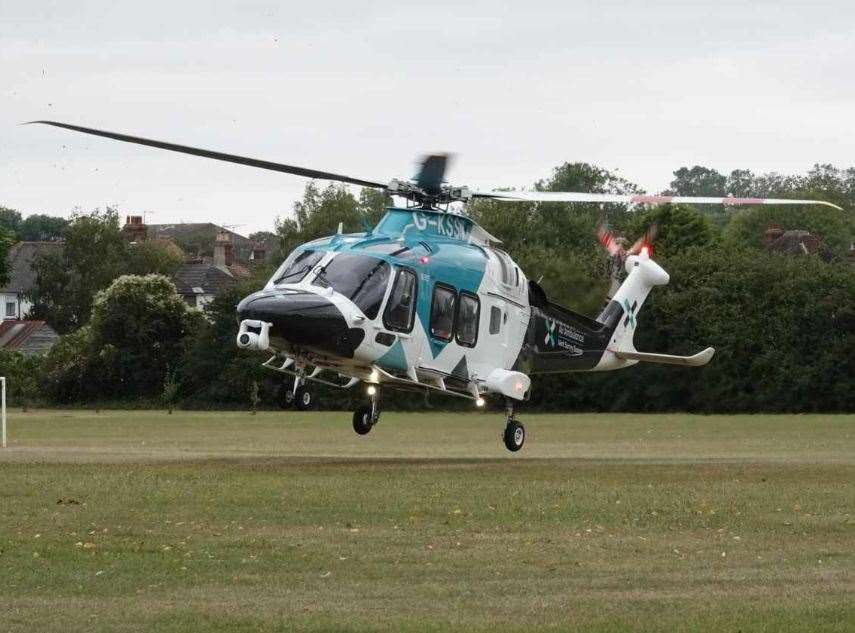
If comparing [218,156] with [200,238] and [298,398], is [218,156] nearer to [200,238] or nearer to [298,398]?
[298,398]

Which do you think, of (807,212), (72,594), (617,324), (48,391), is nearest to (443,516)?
(72,594)

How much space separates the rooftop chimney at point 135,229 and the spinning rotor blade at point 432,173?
10151cm

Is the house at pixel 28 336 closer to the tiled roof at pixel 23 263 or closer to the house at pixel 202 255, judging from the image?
the house at pixel 202 255

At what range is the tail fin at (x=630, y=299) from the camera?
35.0 m

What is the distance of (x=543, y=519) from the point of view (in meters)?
20.3

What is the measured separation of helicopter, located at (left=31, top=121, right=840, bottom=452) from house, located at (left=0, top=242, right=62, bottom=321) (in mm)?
104423

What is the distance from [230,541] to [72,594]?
3.41 m

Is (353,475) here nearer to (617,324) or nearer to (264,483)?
(264,483)

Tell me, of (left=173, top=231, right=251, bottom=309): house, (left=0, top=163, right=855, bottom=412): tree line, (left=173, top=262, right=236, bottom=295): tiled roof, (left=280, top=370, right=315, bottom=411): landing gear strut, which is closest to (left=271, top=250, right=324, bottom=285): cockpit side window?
(left=280, top=370, right=315, bottom=411): landing gear strut

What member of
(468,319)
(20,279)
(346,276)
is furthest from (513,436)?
(20,279)

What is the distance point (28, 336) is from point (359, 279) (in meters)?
90.0

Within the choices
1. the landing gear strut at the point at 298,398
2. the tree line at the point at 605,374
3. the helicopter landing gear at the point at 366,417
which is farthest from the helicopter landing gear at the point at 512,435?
the tree line at the point at 605,374

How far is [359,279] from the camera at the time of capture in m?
27.8

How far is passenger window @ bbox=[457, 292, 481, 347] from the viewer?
1179 inches
